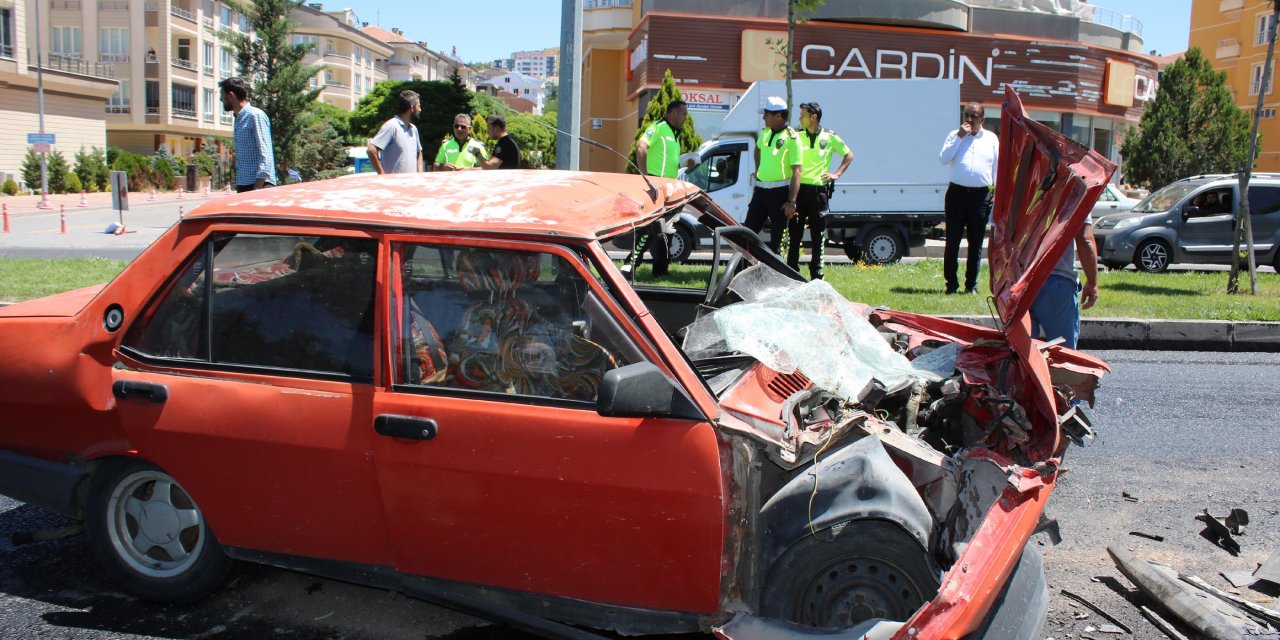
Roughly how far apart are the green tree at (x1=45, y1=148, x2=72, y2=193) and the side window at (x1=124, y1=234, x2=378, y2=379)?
4412 centimetres

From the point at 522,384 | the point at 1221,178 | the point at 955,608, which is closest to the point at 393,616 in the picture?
the point at 522,384

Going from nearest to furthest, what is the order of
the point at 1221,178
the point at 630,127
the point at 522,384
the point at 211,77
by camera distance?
the point at 522,384 → the point at 1221,178 → the point at 630,127 → the point at 211,77

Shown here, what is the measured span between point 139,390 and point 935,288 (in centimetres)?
911

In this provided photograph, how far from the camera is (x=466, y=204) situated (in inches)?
133

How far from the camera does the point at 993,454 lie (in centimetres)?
317

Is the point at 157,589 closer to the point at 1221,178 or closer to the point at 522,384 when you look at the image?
the point at 522,384

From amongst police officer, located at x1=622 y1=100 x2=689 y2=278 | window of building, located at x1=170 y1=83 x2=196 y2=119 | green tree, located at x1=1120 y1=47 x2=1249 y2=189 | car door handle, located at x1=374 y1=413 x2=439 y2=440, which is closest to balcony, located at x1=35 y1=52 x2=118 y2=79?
window of building, located at x1=170 y1=83 x2=196 y2=119

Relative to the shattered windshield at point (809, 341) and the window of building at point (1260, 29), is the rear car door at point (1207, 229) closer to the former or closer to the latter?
the shattered windshield at point (809, 341)

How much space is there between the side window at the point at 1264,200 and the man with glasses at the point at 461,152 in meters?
12.7

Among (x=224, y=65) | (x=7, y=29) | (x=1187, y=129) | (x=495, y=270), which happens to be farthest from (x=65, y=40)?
(x=495, y=270)

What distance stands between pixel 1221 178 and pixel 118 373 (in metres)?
17.7

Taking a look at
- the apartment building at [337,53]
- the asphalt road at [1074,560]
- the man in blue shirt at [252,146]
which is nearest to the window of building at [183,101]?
the apartment building at [337,53]

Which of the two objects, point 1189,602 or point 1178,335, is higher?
point 1178,335

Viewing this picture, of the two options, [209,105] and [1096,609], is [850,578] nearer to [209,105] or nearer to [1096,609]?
[1096,609]
